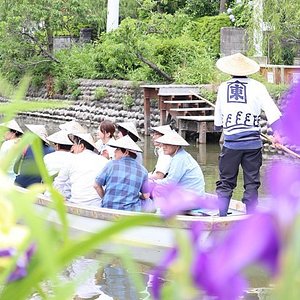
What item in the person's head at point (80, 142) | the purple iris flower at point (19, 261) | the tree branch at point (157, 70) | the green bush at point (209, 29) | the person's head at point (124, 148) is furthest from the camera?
the green bush at point (209, 29)

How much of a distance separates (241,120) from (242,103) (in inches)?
5.9

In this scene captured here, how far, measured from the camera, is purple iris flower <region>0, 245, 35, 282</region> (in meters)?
0.56

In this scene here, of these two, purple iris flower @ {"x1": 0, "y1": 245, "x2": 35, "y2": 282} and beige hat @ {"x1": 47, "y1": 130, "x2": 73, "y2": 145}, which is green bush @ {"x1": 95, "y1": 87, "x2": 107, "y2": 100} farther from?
purple iris flower @ {"x1": 0, "y1": 245, "x2": 35, "y2": 282}

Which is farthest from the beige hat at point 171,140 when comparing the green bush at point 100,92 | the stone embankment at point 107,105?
the green bush at point 100,92

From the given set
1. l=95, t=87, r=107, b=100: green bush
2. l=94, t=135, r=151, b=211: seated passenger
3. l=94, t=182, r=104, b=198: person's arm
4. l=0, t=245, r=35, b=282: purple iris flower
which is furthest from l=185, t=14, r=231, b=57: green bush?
l=0, t=245, r=35, b=282: purple iris flower

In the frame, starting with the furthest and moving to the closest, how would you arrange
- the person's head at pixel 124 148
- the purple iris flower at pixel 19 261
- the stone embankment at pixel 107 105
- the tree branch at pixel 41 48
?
the tree branch at pixel 41 48, the stone embankment at pixel 107 105, the person's head at pixel 124 148, the purple iris flower at pixel 19 261

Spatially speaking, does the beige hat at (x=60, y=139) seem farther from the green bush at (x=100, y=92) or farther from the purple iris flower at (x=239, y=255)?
the green bush at (x=100, y=92)

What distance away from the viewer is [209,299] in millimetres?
449

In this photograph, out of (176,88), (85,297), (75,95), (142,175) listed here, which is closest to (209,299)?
(85,297)

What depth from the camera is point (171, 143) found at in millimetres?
6793

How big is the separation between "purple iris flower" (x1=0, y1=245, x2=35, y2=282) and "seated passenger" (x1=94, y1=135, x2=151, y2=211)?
5.67m

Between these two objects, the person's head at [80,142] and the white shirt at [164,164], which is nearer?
the person's head at [80,142]

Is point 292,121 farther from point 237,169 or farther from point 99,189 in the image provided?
point 237,169

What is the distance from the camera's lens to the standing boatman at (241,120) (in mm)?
6648
